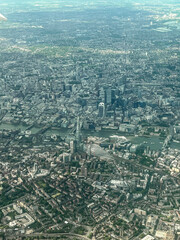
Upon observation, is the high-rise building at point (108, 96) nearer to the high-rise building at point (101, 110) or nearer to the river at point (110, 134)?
the high-rise building at point (101, 110)

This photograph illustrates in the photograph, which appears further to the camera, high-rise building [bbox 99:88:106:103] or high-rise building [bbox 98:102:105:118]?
high-rise building [bbox 99:88:106:103]

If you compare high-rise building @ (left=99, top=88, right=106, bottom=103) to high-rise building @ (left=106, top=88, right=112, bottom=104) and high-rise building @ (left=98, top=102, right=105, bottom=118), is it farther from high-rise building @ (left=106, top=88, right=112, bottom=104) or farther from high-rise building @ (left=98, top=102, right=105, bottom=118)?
high-rise building @ (left=98, top=102, right=105, bottom=118)

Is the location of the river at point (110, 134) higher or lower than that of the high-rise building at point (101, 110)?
lower

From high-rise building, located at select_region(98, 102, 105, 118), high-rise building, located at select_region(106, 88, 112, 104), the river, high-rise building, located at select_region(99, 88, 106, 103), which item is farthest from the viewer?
high-rise building, located at select_region(99, 88, 106, 103)

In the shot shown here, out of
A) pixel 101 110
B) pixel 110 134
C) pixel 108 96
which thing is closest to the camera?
pixel 110 134

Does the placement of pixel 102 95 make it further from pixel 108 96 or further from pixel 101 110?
pixel 101 110

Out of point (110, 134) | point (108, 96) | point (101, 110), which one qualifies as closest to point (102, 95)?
point (108, 96)

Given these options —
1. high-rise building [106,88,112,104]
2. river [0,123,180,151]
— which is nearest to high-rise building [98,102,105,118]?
high-rise building [106,88,112,104]

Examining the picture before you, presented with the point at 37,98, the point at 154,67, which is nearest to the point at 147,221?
the point at 37,98

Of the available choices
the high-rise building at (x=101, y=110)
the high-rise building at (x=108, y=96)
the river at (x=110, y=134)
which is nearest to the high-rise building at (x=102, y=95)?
the high-rise building at (x=108, y=96)

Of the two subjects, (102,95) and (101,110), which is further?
(102,95)

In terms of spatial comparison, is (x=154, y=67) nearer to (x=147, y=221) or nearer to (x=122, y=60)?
(x=122, y=60)
